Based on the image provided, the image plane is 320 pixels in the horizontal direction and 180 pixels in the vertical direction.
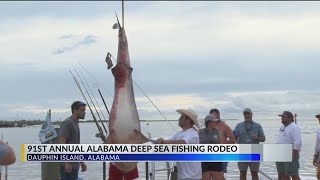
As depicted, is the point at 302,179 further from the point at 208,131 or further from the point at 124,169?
the point at 124,169

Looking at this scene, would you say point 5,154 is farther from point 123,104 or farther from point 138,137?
point 138,137

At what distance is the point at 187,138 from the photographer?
18.3 ft

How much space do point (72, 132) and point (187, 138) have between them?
164 cm

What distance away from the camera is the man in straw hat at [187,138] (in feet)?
18.4

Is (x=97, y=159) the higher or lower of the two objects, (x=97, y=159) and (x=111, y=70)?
the lower

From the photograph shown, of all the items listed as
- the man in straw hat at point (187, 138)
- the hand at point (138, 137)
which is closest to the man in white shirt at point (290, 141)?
the man in straw hat at point (187, 138)

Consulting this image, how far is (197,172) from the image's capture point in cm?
575

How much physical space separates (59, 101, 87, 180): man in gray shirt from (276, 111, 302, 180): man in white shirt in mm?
3347

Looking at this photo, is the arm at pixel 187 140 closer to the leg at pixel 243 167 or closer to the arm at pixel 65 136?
the arm at pixel 65 136

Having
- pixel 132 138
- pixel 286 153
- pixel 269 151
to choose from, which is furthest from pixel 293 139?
pixel 132 138

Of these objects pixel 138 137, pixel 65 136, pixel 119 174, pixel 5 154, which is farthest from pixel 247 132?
pixel 5 154

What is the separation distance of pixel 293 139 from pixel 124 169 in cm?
319

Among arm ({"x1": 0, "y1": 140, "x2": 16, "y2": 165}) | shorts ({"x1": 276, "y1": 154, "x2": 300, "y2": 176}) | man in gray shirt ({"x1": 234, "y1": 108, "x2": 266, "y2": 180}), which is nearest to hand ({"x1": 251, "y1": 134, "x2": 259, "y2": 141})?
man in gray shirt ({"x1": 234, "y1": 108, "x2": 266, "y2": 180})

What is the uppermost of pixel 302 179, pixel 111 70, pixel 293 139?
pixel 111 70
